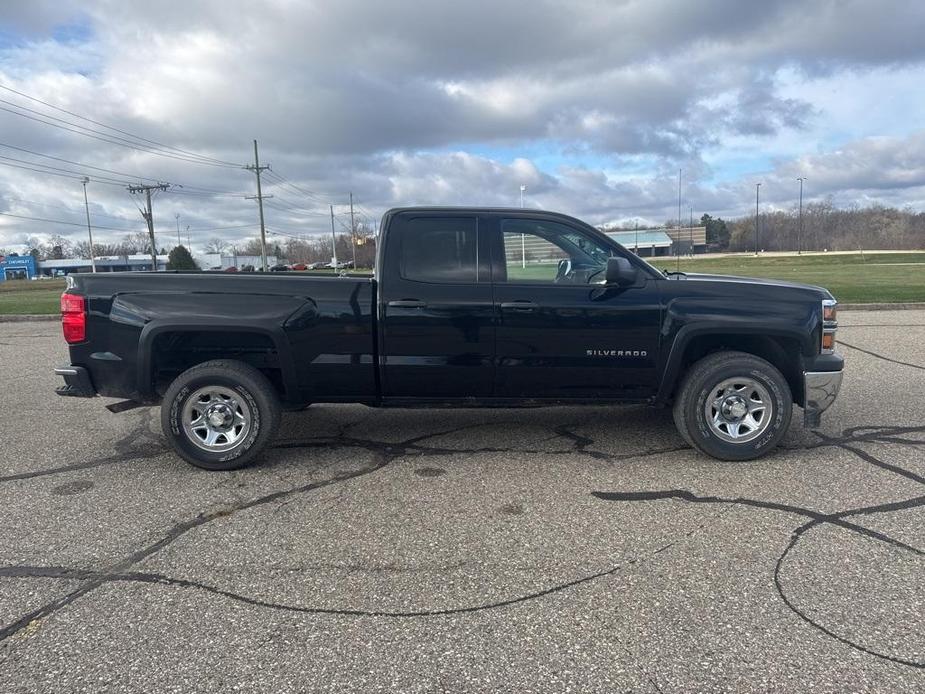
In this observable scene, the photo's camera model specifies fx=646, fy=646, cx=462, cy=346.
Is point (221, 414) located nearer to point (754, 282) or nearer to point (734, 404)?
point (734, 404)

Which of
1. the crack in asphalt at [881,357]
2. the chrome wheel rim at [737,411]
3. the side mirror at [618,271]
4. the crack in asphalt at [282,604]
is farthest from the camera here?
the crack in asphalt at [881,357]

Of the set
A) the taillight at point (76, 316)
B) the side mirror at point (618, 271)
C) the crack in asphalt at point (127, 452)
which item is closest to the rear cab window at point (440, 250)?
the side mirror at point (618, 271)

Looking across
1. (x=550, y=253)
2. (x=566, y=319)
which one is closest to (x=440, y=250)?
(x=550, y=253)

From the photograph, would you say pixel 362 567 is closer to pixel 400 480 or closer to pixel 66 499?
pixel 400 480

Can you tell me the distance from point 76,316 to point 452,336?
2782 mm

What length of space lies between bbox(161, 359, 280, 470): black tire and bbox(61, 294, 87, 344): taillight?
0.77 metres

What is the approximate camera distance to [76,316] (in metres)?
4.78

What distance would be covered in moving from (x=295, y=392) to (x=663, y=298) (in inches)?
113

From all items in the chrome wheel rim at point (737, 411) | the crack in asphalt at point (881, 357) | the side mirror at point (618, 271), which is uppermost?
the side mirror at point (618, 271)

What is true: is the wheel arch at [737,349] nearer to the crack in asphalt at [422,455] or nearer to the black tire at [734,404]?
the black tire at [734,404]

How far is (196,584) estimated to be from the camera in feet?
10.5

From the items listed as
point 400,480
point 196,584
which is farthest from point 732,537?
point 196,584

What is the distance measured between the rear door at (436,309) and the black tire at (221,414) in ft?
3.07

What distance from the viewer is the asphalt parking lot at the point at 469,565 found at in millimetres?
2559
